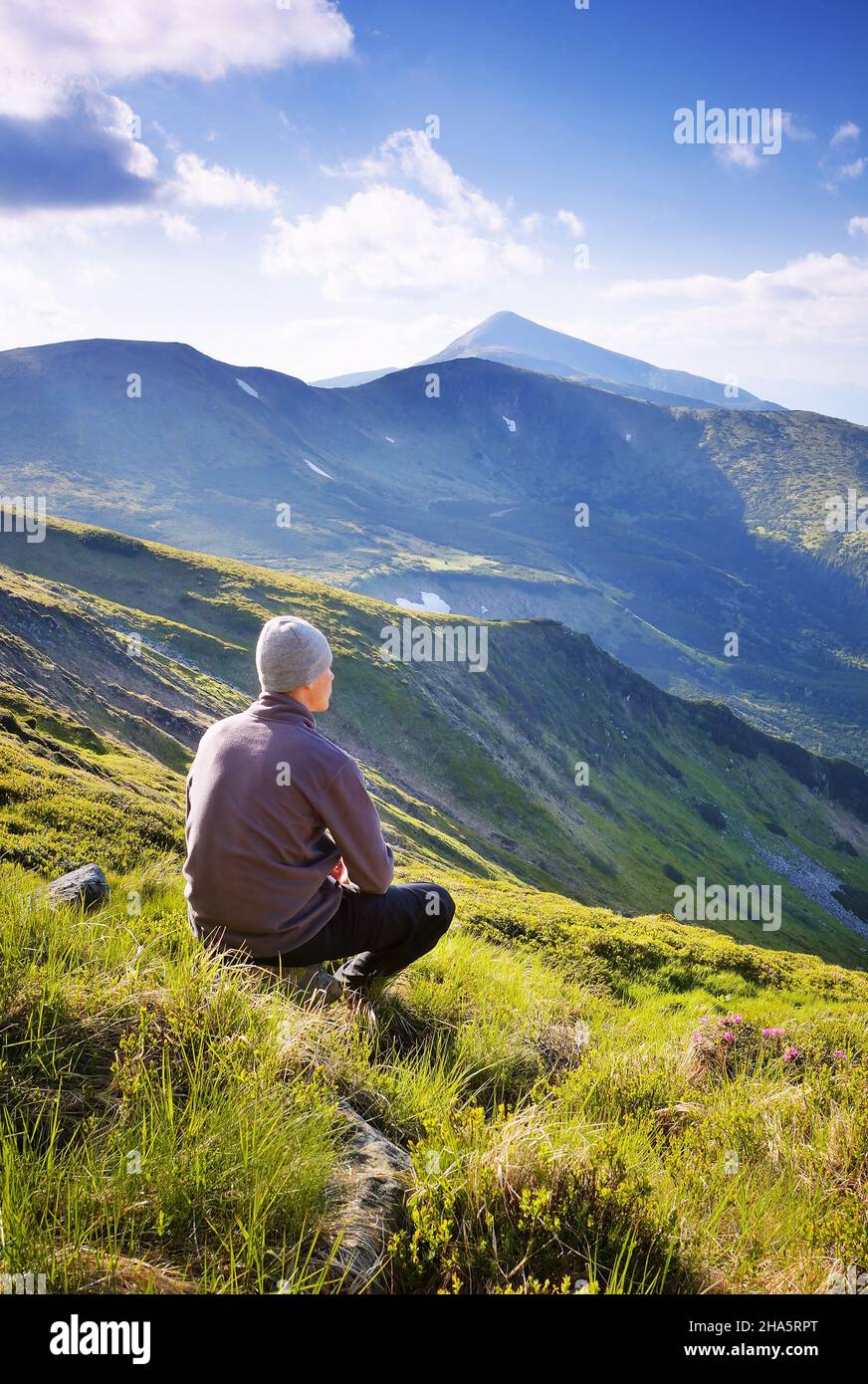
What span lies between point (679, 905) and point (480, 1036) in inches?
2521

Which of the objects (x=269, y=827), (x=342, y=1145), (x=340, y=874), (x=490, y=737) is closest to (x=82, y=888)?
(x=340, y=874)

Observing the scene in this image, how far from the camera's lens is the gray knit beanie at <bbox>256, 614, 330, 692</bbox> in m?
5.14

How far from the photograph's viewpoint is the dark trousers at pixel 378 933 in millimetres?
5297

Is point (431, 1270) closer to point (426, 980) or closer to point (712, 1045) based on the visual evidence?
point (426, 980)

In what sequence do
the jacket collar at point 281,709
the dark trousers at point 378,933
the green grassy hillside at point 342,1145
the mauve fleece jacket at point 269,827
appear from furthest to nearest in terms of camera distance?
the dark trousers at point 378,933, the jacket collar at point 281,709, the mauve fleece jacket at point 269,827, the green grassy hillside at point 342,1145

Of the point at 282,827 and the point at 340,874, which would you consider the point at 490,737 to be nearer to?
the point at 340,874

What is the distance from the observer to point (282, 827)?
4844 millimetres

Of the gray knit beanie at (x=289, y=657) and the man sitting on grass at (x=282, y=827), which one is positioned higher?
the gray knit beanie at (x=289, y=657)

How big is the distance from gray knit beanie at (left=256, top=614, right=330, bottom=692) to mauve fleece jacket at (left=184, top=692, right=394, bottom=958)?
0.43 feet

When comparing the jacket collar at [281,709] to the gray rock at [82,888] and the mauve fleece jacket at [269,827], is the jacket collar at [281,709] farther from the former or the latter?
the gray rock at [82,888]

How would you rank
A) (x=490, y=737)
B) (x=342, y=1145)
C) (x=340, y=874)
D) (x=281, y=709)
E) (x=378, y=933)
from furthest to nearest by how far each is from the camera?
(x=490, y=737) < (x=340, y=874) < (x=378, y=933) < (x=281, y=709) < (x=342, y=1145)

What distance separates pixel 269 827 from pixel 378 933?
1326 millimetres

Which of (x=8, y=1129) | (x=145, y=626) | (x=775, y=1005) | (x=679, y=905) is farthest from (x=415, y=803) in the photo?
(x=8, y=1129)

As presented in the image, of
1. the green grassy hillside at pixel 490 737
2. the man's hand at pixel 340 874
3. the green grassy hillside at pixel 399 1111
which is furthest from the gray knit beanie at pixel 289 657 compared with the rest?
the green grassy hillside at pixel 490 737
